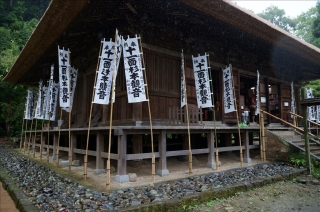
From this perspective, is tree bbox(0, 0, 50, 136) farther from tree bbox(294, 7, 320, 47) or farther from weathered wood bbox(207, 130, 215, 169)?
tree bbox(294, 7, 320, 47)

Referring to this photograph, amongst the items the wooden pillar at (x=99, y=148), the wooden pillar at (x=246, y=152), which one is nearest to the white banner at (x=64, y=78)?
the wooden pillar at (x=99, y=148)

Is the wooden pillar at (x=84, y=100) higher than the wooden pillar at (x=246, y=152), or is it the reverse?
the wooden pillar at (x=84, y=100)

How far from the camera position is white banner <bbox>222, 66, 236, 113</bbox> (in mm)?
8313

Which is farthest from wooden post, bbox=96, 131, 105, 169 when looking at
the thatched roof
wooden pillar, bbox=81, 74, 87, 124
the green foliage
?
the green foliage

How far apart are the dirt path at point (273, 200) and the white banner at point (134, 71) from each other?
2.78 meters

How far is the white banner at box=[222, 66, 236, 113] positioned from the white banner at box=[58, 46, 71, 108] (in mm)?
5471

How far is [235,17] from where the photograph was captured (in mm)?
6266

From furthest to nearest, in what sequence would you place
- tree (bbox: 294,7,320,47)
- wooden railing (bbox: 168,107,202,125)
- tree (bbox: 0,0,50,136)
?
tree (bbox: 294,7,320,47) < tree (bbox: 0,0,50,136) < wooden railing (bbox: 168,107,202,125)

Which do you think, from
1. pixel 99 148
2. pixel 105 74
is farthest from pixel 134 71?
pixel 99 148

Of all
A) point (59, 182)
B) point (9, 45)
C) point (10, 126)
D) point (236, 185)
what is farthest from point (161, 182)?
point (9, 45)

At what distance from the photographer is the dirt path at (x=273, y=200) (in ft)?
13.6

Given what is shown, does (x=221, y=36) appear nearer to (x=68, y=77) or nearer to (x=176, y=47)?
(x=176, y=47)

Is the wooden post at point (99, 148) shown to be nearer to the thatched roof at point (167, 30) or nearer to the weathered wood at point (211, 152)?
the thatched roof at point (167, 30)

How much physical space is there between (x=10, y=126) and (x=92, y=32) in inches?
661
